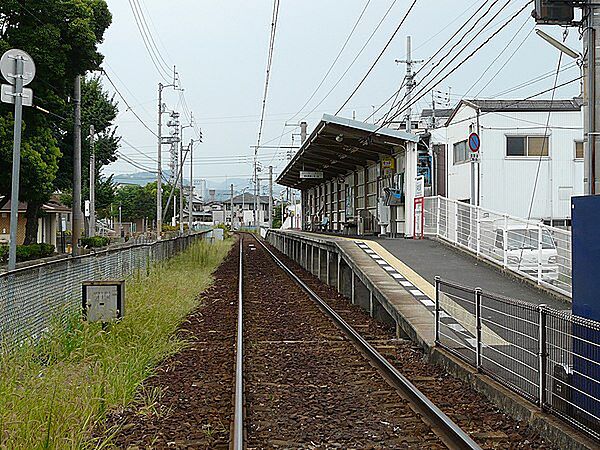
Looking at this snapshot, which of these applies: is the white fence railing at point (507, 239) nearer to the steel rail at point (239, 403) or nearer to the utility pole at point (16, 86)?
the steel rail at point (239, 403)

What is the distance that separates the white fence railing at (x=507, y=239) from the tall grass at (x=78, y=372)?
22.6 ft

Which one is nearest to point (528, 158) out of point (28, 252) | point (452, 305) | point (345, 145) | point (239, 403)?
point (345, 145)

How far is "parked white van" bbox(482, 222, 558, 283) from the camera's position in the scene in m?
14.9

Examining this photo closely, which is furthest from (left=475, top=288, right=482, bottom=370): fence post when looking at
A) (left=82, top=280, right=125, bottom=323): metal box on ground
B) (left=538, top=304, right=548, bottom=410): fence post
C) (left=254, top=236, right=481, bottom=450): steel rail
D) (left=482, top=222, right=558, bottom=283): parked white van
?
(left=482, top=222, right=558, bottom=283): parked white van

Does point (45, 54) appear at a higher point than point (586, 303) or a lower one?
higher

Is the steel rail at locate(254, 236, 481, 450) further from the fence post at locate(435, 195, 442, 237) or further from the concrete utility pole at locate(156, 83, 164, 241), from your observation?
the concrete utility pole at locate(156, 83, 164, 241)

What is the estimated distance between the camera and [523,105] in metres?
29.5

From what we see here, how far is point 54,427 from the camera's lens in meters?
5.98

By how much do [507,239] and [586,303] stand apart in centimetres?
1098

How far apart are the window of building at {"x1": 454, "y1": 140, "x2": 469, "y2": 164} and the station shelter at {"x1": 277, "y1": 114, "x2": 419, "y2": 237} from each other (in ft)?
8.49

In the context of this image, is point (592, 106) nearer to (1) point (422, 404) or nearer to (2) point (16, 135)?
(1) point (422, 404)

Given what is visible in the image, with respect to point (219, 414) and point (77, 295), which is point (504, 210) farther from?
point (219, 414)

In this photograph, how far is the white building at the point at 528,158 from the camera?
2778 centimetres

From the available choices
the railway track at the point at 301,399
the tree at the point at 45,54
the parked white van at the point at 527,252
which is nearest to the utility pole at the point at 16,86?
the railway track at the point at 301,399
